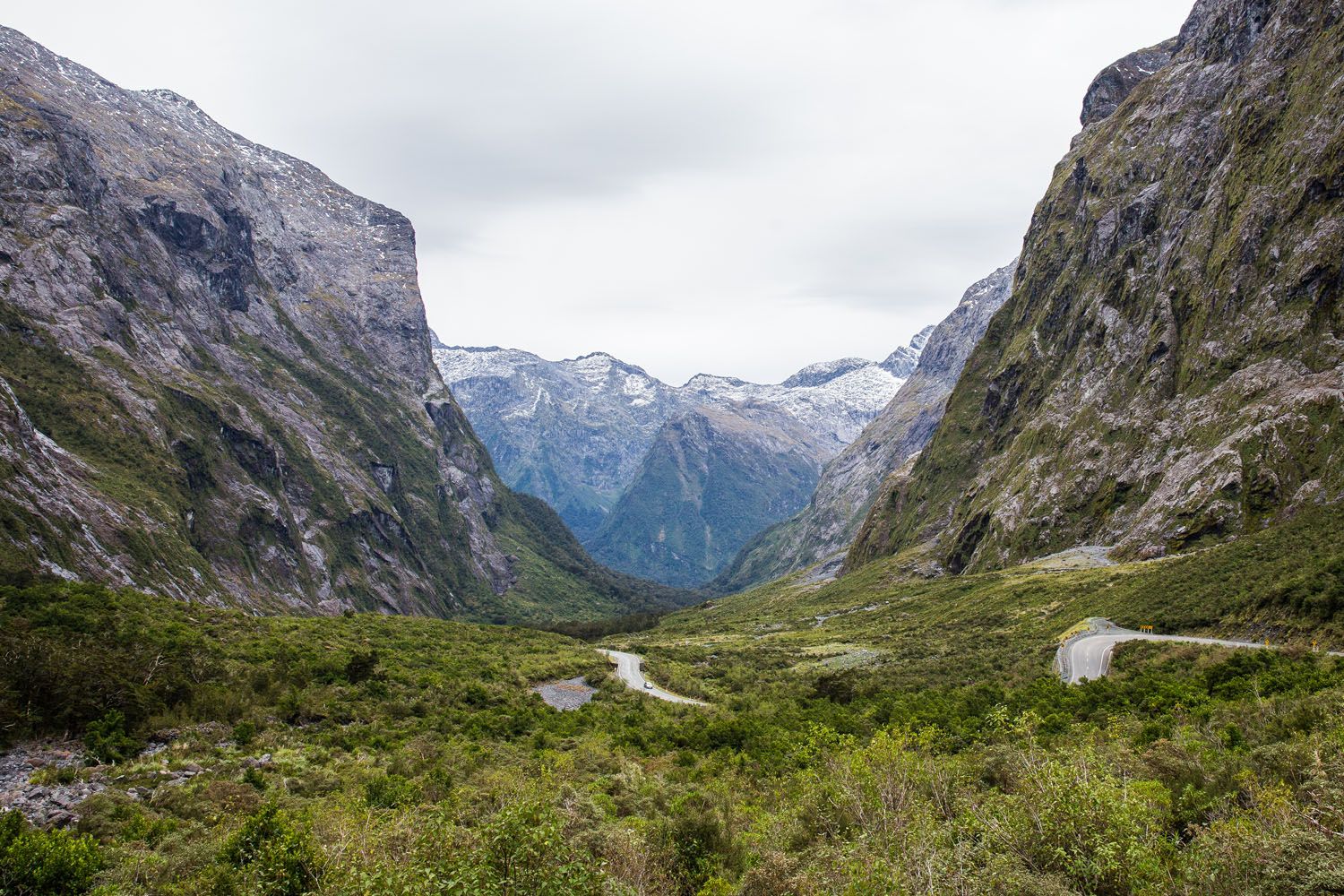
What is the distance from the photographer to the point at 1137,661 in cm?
4944

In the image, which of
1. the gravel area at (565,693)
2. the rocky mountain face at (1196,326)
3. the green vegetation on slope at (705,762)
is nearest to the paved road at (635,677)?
the green vegetation on slope at (705,762)

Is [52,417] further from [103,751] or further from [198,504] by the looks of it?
[103,751]

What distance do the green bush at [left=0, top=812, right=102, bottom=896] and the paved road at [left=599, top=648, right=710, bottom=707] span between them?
154 feet

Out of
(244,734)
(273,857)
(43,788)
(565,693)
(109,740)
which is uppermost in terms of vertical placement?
(109,740)

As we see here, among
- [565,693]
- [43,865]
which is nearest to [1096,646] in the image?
[565,693]

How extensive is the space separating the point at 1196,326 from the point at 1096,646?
9512cm

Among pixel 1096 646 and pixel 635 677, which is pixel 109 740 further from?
pixel 1096 646

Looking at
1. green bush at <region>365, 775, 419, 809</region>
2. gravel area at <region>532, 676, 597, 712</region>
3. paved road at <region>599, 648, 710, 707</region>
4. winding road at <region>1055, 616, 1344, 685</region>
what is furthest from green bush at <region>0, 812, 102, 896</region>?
Result: winding road at <region>1055, 616, 1344, 685</region>

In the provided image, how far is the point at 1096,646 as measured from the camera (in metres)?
58.9

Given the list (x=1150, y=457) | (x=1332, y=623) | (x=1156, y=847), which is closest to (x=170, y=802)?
(x=1156, y=847)

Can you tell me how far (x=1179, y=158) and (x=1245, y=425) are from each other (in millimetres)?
83729

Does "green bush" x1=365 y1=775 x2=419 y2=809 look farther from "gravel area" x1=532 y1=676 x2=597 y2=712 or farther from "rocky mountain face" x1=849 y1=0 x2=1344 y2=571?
"rocky mountain face" x1=849 y1=0 x2=1344 y2=571

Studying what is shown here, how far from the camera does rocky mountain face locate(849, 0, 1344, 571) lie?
98.0 m

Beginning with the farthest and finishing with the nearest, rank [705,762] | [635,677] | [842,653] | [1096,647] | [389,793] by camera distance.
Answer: [842,653] < [635,677] < [1096,647] < [705,762] < [389,793]
